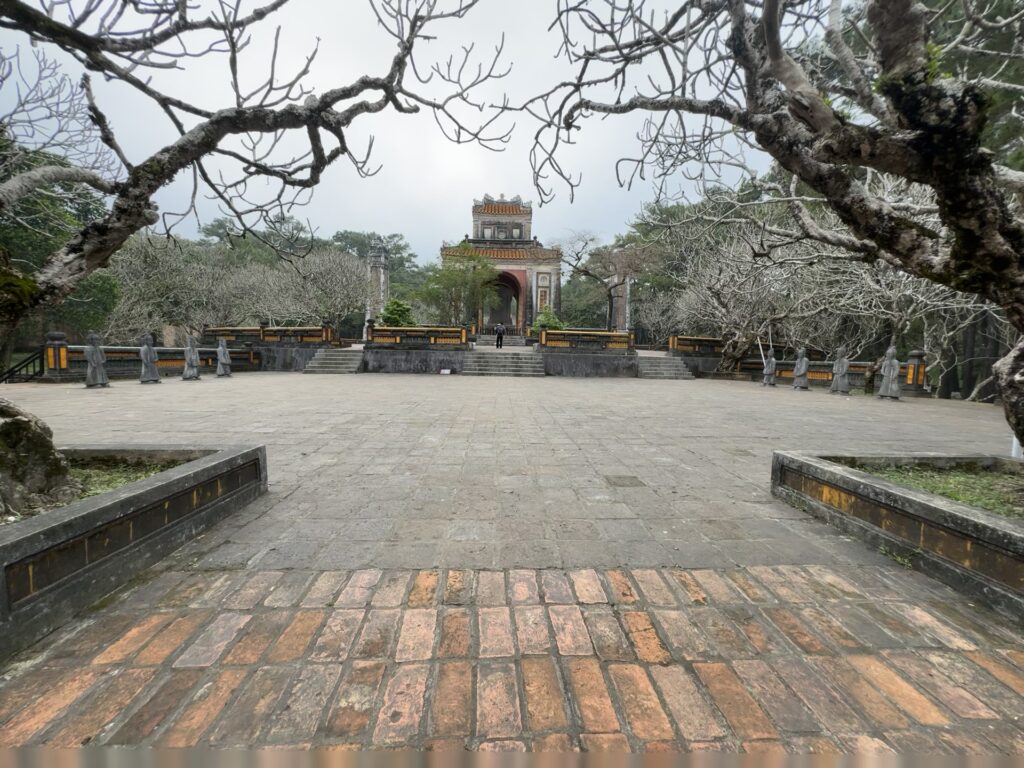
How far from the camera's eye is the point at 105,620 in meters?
1.95

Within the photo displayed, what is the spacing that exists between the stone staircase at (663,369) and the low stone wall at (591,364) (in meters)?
0.46

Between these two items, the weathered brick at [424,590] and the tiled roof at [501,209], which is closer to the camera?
the weathered brick at [424,590]

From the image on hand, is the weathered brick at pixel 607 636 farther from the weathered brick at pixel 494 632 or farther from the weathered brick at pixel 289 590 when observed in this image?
the weathered brick at pixel 289 590

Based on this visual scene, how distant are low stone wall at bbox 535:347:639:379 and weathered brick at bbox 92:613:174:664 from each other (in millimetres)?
17753

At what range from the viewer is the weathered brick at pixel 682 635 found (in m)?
1.79

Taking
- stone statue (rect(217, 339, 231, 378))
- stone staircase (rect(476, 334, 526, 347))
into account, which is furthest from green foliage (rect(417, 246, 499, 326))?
stone statue (rect(217, 339, 231, 378))

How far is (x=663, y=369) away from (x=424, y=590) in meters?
18.7

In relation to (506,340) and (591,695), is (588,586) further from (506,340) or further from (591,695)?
(506,340)

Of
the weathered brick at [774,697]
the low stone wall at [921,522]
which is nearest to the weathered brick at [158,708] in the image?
the weathered brick at [774,697]

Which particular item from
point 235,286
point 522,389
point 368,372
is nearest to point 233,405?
point 522,389

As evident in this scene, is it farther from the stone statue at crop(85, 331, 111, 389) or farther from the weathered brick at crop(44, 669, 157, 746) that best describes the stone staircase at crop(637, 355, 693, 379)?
the weathered brick at crop(44, 669, 157, 746)

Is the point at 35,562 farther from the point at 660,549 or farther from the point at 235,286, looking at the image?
the point at 235,286

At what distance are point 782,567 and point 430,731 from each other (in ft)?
6.84

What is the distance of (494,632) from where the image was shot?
1901 mm
